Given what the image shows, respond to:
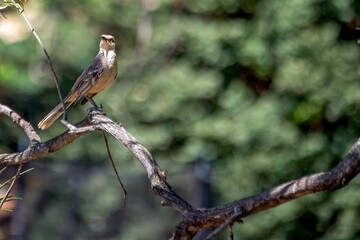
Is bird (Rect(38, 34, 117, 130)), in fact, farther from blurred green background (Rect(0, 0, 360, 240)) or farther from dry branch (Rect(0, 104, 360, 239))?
blurred green background (Rect(0, 0, 360, 240))

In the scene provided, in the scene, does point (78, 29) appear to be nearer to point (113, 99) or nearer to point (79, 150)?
point (113, 99)

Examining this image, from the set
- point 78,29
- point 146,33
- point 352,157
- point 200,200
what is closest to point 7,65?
point 78,29

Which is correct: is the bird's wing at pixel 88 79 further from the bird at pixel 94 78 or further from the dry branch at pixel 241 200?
the dry branch at pixel 241 200

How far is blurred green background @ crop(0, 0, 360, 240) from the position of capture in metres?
6.05

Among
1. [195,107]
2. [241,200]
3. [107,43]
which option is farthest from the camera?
[195,107]

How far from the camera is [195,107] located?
6852mm

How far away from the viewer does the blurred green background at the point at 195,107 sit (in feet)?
19.8

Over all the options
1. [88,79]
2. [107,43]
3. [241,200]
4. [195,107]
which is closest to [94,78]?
[88,79]

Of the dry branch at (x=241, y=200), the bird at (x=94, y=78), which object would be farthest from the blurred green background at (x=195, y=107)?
the dry branch at (x=241, y=200)

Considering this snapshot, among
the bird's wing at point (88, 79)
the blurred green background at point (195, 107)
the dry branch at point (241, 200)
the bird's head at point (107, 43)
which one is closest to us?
the dry branch at point (241, 200)

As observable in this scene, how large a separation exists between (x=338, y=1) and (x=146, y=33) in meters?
3.03

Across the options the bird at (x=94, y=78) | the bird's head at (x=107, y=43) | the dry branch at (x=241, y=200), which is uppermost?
the bird's head at (x=107, y=43)

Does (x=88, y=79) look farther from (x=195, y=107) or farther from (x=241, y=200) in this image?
(x=195, y=107)

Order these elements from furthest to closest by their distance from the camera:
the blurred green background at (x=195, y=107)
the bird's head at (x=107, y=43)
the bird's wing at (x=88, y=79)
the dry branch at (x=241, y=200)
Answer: the blurred green background at (x=195, y=107), the bird's head at (x=107, y=43), the bird's wing at (x=88, y=79), the dry branch at (x=241, y=200)
